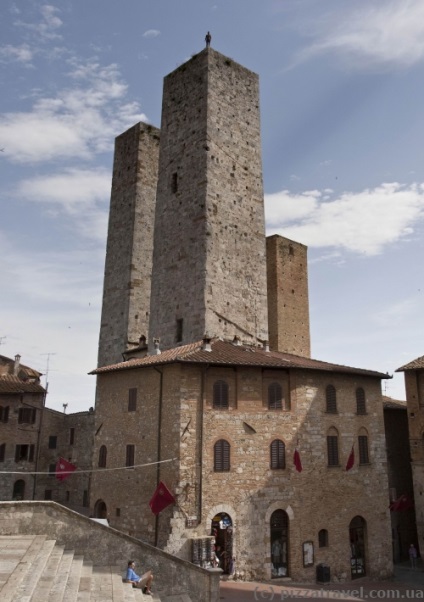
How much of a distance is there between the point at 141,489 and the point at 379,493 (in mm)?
10744

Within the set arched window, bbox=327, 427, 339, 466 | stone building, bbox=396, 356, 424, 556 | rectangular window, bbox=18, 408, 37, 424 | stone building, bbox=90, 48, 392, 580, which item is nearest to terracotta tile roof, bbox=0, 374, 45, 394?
rectangular window, bbox=18, 408, 37, 424

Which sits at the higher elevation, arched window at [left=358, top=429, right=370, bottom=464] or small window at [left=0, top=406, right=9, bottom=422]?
small window at [left=0, top=406, right=9, bottom=422]

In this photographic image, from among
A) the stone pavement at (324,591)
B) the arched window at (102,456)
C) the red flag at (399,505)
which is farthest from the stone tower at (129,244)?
the stone pavement at (324,591)

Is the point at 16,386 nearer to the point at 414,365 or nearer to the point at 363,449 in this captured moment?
the point at 363,449

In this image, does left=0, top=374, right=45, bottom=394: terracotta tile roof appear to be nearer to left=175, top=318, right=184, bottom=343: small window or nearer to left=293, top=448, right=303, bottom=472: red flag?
left=175, top=318, right=184, bottom=343: small window

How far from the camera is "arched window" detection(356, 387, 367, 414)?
23.2 meters

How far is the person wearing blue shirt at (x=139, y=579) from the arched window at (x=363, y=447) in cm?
1170

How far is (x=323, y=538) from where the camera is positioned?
67.7ft

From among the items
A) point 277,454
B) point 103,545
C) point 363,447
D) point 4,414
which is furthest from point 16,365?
point 363,447

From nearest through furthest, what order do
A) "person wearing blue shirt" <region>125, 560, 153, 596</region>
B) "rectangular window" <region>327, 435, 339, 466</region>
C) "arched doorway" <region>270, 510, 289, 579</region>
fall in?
"person wearing blue shirt" <region>125, 560, 153, 596</region>
"arched doorway" <region>270, 510, 289, 579</region>
"rectangular window" <region>327, 435, 339, 466</region>

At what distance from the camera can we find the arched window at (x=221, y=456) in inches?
760

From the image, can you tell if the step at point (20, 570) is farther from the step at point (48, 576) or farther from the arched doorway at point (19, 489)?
the arched doorway at point (19, 489)

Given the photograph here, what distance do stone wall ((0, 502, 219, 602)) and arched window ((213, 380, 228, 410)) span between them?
598 centimetres

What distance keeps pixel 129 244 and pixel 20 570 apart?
25.8m
